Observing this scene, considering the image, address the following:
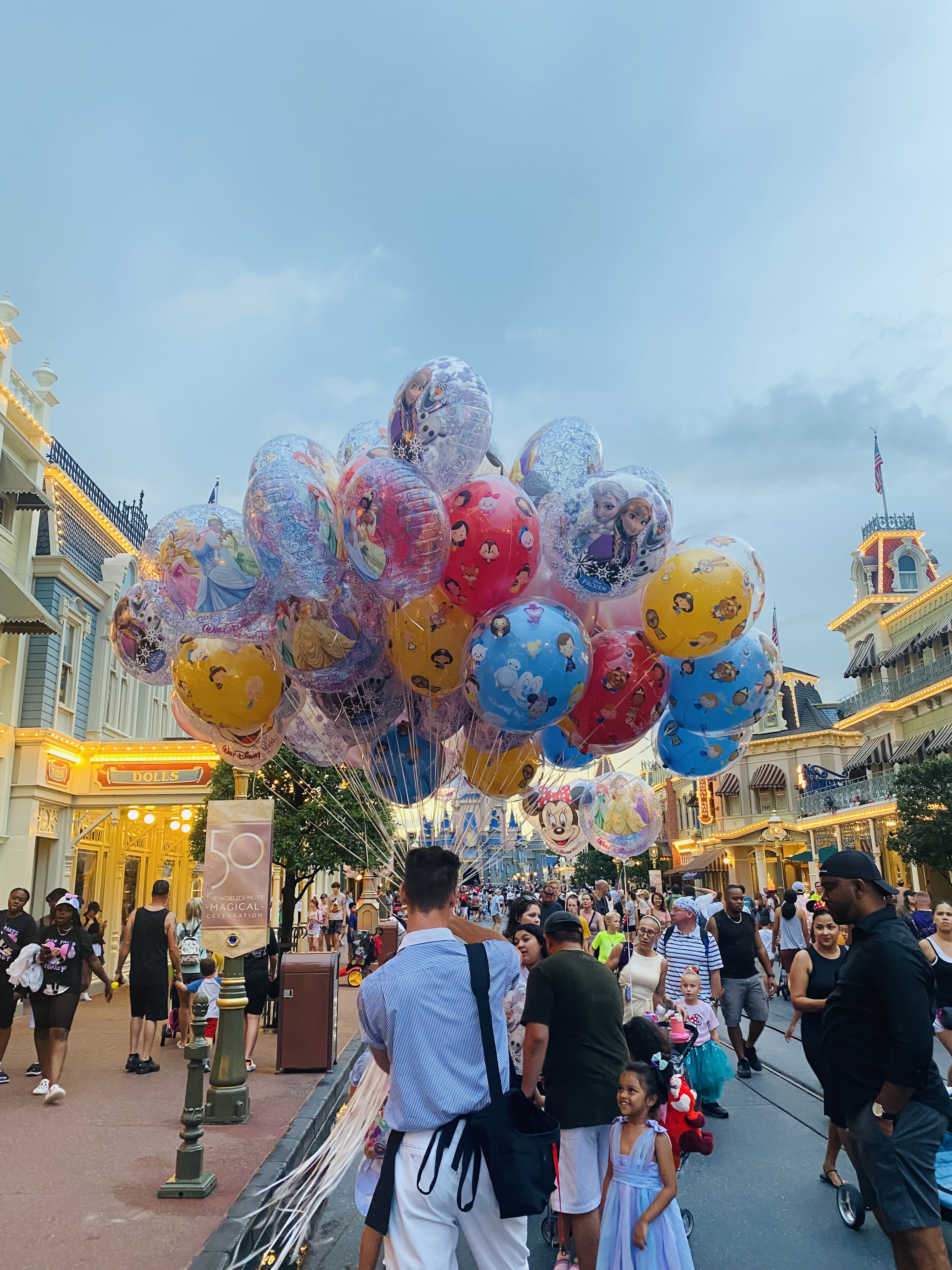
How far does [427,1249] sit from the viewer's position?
2.76 m

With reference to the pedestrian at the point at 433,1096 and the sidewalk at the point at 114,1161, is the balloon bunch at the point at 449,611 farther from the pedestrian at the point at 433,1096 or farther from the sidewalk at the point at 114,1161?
the sidewalk at the point at 114,1161

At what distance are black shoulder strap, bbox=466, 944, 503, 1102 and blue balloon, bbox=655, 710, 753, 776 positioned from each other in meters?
3.20

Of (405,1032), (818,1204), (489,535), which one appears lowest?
(818,1204)

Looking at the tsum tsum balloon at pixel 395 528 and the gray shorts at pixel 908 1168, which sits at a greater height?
the tsum tsum balloon at pixel 395 528

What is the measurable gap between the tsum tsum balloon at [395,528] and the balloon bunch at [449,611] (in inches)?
0.5

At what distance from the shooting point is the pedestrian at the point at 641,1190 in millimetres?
3607

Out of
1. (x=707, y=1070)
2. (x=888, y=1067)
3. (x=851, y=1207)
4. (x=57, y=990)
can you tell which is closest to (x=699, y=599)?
(x=888, y=1067)

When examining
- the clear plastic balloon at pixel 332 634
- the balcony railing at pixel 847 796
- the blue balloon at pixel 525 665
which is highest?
the balcony railing at pixel 847 796

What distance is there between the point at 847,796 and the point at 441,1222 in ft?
122

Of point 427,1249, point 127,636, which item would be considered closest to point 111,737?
point 127,636

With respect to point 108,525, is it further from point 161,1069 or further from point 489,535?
point 489,535

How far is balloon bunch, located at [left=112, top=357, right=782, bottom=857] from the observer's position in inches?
184

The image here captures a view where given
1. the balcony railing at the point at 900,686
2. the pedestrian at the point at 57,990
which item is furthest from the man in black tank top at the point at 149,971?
the balcony railing at the point at 900,686

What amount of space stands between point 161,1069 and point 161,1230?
512 cm
